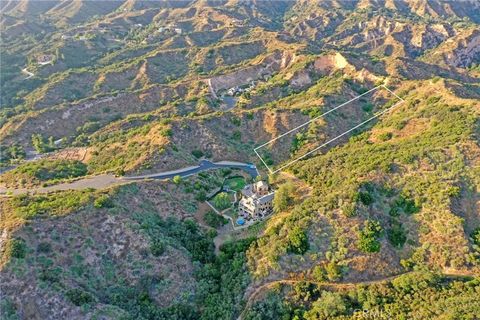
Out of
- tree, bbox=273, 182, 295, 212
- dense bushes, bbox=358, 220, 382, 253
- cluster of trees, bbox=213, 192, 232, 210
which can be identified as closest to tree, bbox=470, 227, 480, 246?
dense bushes, bbox=358, 220, 382, 253

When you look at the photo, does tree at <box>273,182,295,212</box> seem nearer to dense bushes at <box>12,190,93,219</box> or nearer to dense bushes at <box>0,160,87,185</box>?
dense bushes at <box>12,190,93,219</box>

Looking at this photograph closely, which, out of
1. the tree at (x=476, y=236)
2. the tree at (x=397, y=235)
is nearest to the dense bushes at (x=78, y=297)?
the tree at (x=397, y=235)

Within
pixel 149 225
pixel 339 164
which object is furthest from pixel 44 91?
pixel 339 164

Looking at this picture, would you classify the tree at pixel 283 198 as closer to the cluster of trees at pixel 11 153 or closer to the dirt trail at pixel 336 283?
the dirt trail at pixel 336 283

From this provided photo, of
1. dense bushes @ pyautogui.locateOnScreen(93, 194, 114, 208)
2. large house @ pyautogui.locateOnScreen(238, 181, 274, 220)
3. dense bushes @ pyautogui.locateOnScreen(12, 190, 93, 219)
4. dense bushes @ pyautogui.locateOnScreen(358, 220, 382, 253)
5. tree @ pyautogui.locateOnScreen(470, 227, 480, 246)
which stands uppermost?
dense bushes @ pyautogui.locateOnScreen(12, 190, 93, 219)

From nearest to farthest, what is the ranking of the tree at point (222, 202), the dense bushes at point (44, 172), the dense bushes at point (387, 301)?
the dense bushes at point (387, 301)
the tree at point (222, 202)
the dense bushes at point (44, 172)
